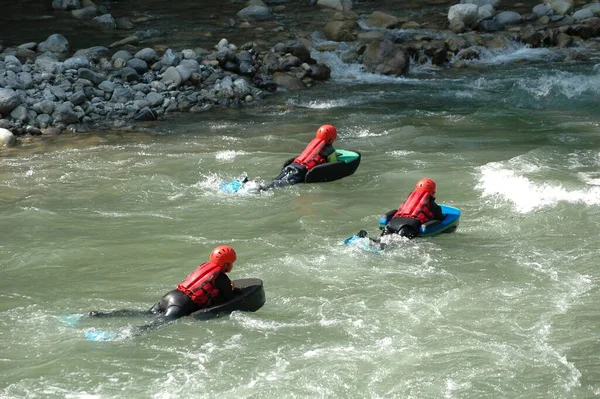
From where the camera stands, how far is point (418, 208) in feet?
29.4

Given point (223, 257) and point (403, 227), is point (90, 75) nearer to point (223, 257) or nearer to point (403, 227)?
point (403, 227)

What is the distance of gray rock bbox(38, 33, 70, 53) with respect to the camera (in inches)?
722

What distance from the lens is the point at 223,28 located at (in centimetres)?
2127

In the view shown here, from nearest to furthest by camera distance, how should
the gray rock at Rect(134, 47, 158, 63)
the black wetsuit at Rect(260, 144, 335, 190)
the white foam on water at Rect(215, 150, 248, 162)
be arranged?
the black wetsuit at Rect(260, 144, 335, 190)
the white foam on water at Rect(215, 150, 248, 162)
the gray rock at Rect(134, 47, 158, 63)

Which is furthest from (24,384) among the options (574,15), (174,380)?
(574,15)

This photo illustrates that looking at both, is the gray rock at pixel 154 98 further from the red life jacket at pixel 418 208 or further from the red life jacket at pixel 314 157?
the red life jacket at pixel 418 208

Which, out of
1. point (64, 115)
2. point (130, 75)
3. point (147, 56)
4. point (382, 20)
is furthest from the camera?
point (382, 20)

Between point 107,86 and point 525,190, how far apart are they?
8187 mm

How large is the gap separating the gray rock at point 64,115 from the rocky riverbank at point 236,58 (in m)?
0.02

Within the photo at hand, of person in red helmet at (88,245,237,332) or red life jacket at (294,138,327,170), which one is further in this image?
red life jacket at (294,138,327,170)

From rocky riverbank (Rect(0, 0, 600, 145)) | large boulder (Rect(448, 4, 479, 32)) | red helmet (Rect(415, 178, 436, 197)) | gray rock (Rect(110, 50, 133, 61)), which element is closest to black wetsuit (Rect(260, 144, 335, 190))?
red helmet (Rect(415, 178, 436, 197))

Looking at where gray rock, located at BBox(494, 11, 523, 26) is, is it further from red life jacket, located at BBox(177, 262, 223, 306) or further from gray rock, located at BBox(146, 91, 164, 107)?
red life jacket, located at BBox(177, 262, 223, 306)

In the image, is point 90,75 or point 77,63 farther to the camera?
point 77,63

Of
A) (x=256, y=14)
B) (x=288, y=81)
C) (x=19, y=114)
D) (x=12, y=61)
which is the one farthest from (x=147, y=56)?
(x=256, y=14)
